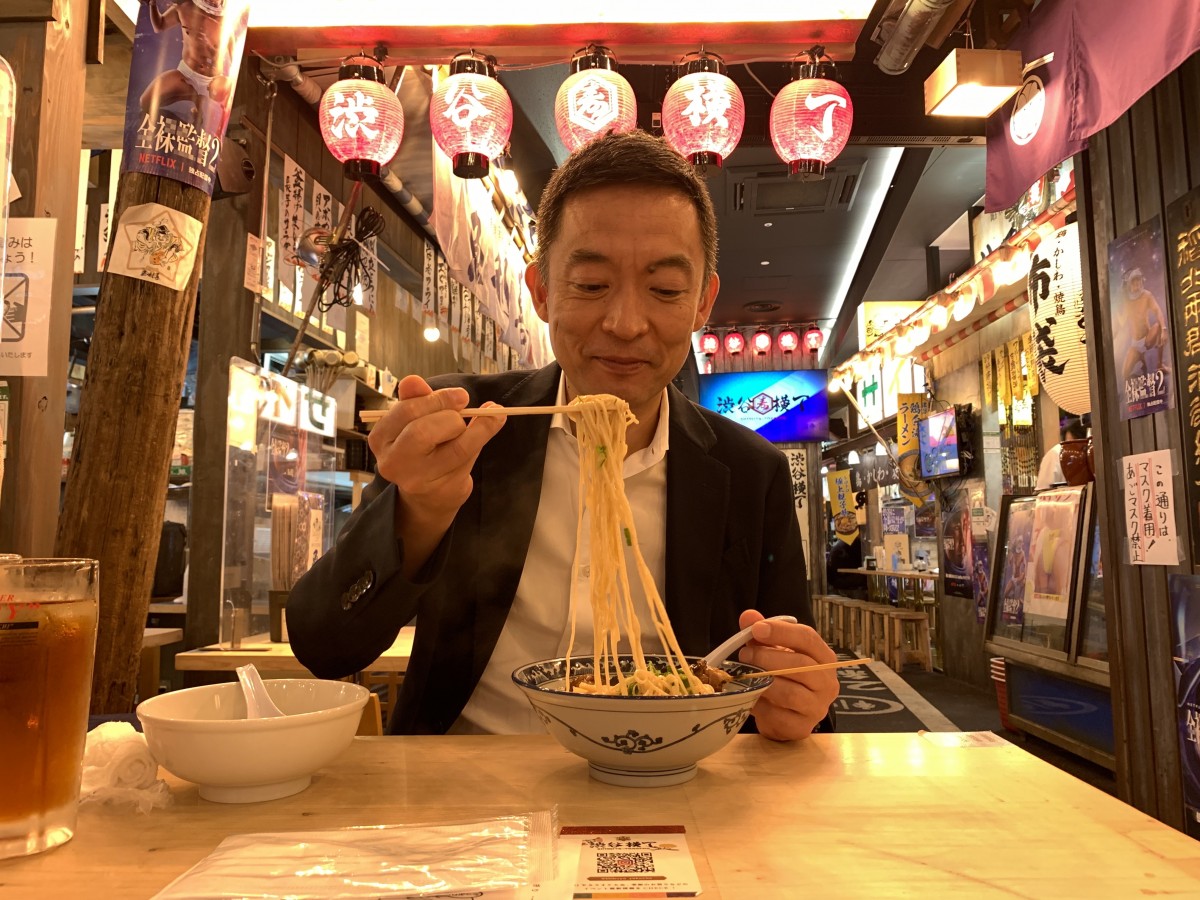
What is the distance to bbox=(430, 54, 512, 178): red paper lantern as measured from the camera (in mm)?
4168

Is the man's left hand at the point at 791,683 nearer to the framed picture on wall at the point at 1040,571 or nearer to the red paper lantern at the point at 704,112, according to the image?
the red paper lantern at the point at 704,112

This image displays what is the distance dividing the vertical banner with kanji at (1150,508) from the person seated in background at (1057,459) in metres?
2.43

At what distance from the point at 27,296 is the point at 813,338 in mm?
14956

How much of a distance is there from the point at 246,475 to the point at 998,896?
14.3ft

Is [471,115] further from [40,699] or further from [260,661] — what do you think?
[40,699]

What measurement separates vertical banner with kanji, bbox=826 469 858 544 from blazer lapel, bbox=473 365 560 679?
46.2ft

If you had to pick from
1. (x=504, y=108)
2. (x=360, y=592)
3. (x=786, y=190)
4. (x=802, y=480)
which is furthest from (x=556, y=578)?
(x=802, y=480)

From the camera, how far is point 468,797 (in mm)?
1123

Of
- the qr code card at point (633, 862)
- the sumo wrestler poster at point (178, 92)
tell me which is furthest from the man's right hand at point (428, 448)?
the sumo wrestler poster at point (178, 92)

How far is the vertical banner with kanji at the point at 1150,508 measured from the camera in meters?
3.63

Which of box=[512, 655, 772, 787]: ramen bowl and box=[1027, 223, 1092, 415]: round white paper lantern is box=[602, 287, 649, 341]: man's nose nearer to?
box=[512, 655, 772, 787]: ramen bowl

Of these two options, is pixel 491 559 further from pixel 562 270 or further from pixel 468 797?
pixel 468 797

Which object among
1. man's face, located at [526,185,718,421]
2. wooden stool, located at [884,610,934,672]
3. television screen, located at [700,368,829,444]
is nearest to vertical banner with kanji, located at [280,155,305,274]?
man's face, located at [526,185,718,421]

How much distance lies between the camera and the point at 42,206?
2.23 m
